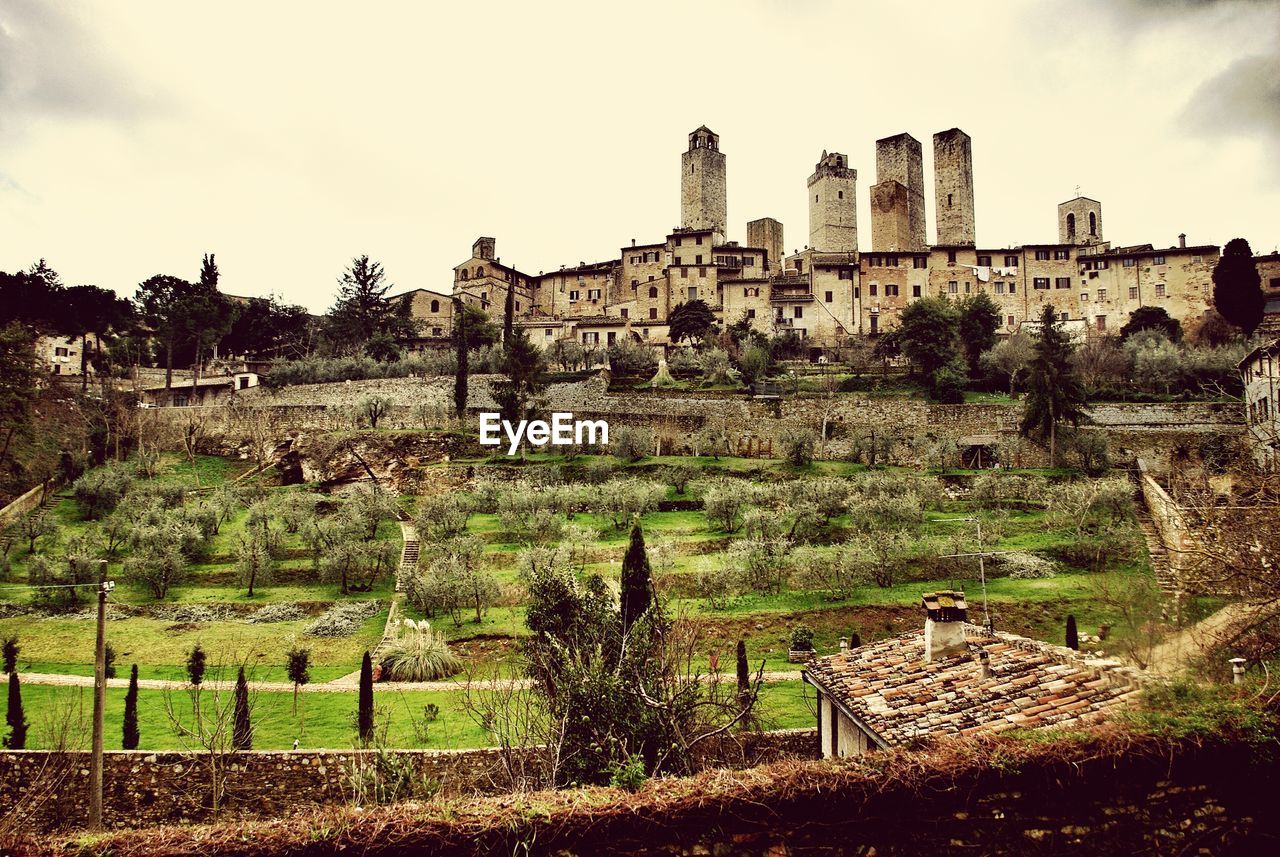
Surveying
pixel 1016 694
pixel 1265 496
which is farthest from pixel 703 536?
pixel 1265 496

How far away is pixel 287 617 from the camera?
27750 mm

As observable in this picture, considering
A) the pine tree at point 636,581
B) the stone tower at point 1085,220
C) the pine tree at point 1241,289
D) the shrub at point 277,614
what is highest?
the stone tower at point 1085,220

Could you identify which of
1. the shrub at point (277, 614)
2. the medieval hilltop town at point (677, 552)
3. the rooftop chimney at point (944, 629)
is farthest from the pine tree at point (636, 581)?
the shrub at point (277, 614)

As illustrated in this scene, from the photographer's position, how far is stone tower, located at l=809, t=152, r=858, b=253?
252ft

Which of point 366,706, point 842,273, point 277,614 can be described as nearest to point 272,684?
point 366,706

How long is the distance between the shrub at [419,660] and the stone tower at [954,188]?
63.7 meters

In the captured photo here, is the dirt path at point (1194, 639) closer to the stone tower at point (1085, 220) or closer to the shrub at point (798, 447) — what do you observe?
the shrub at point (798, 447)

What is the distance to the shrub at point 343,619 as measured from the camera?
26.4 m

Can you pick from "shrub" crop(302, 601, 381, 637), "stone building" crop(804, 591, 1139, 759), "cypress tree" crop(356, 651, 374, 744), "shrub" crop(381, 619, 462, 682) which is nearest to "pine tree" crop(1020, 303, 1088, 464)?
"stone building" crop(804, 591, 1139, 759)

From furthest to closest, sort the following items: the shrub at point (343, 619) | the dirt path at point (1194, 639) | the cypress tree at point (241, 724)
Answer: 1. the shrub at point (343, 619)
2. the cypress tree at point (241, 724)
3. the dirt path at point (1194, 639)

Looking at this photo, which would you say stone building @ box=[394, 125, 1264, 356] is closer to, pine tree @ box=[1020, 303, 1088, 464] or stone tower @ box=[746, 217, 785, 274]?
stone tower @ box=[746, 217, 785, 274]

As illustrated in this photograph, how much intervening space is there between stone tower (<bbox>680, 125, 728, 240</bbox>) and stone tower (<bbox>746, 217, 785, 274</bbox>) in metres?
3.64

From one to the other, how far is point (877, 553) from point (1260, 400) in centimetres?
2176

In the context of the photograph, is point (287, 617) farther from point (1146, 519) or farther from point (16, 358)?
point (1146, 519)
